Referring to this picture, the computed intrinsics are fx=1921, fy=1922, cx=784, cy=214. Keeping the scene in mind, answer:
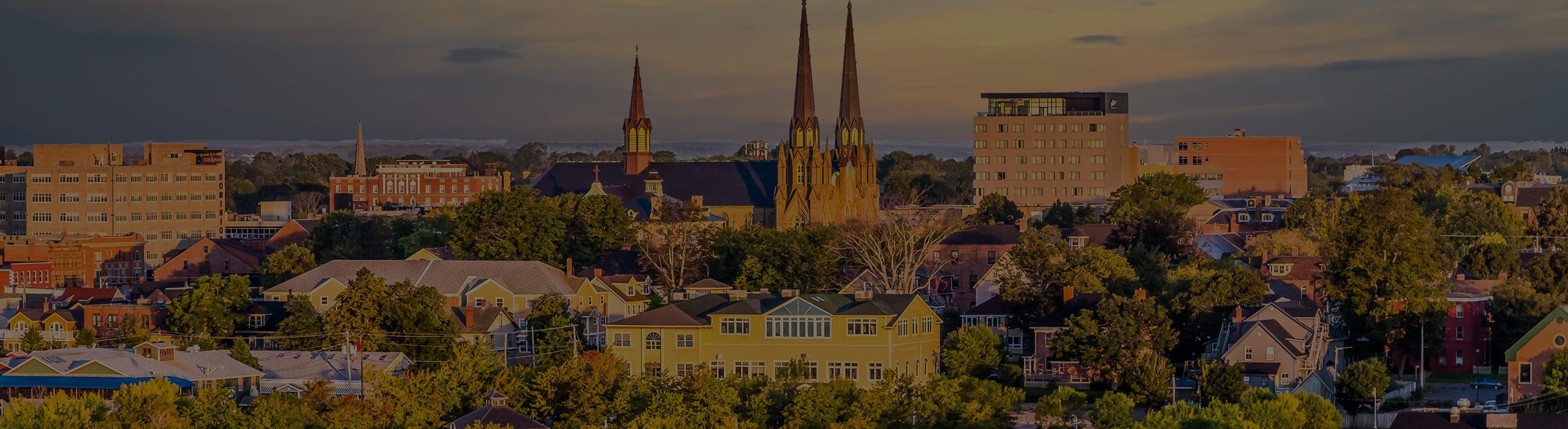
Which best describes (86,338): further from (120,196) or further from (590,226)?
(120,196)

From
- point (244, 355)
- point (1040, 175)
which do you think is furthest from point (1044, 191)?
point (244, 355)

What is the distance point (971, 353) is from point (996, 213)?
6290 centimetres

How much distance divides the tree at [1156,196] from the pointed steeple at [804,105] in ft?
74.7

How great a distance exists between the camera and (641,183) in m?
148

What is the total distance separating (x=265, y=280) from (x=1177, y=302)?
5180 cm

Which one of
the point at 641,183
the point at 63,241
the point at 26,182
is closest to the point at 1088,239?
the point at 641,183

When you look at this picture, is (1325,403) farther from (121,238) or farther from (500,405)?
(121,238)

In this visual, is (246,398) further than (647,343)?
No

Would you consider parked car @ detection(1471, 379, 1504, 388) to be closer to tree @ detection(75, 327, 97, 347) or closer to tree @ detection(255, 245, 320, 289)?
tree @ detection(75, 327, 97, 347)

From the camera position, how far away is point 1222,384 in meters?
72.4

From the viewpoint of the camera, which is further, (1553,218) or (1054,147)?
(1054,147)

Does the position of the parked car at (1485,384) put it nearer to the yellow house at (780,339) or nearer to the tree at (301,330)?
the yellow house at (780,339)

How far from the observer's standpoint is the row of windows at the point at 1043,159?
191125 mm

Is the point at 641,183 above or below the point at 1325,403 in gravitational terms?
above
